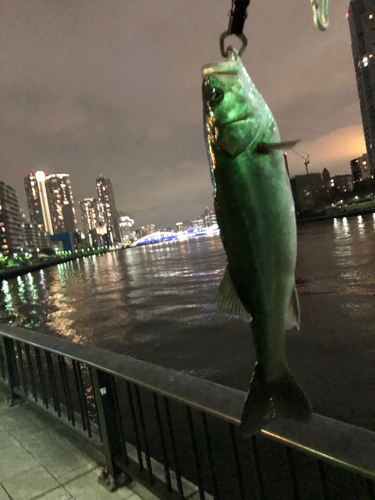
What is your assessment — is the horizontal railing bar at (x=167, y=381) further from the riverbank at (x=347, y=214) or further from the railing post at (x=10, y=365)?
the riverbank at (x=347, y=214)

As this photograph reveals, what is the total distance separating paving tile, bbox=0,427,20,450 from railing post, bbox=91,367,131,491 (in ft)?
4.75

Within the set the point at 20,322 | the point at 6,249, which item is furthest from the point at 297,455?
the point at 6,249

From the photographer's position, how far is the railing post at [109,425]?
3.17 m

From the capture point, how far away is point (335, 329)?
9000mm

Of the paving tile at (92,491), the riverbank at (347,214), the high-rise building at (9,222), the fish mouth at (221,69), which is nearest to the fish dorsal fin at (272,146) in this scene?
the fish mouth at (221,69)

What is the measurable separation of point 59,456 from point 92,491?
765 mm

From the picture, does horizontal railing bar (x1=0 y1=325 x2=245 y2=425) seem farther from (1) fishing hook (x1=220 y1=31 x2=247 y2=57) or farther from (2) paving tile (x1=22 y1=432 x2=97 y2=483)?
(1) fishing hook (x1=220 y1=31 x2=247 y2=57)

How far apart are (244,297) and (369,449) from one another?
0.97 meters

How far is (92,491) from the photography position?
317cm

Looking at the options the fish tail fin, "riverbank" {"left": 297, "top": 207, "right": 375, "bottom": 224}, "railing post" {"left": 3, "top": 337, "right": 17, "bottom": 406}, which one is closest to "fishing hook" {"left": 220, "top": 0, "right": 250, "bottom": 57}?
the fish tail fin

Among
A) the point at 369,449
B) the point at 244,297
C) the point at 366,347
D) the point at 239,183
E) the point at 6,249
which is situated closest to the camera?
the point at 239,183

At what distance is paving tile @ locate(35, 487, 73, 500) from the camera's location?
3129 millimetres

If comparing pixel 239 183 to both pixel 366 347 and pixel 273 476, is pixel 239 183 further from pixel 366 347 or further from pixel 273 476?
pixel 366 347

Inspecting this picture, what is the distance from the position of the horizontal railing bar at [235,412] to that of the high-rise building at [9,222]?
175797 millimetres
